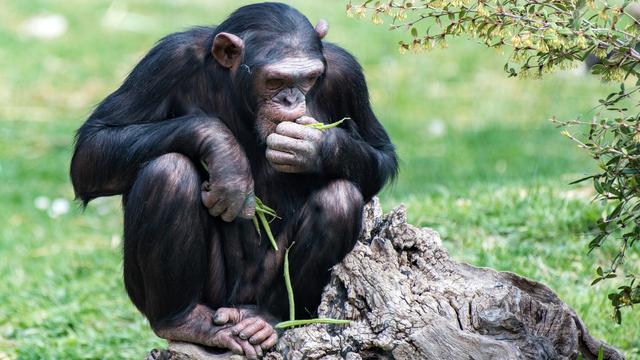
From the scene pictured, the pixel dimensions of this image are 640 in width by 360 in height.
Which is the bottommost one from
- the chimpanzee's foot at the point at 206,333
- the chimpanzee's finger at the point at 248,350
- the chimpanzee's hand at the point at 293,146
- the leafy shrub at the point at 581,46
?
the chimpanzee's foot at the point at 206,333

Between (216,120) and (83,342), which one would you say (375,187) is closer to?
(216,120)

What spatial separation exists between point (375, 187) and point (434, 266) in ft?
2.06

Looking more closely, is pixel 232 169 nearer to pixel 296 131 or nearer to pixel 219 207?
pixel 219 207

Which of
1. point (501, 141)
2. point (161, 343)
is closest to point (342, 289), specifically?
point (161, 343)

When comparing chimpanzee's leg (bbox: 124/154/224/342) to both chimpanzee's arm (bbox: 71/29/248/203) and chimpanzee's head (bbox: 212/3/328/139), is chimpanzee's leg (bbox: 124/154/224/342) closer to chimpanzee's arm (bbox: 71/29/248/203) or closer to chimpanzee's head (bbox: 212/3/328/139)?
chimpanzee's arm (bbox: 71/29/248/203)

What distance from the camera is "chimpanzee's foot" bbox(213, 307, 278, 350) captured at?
4.54 meters

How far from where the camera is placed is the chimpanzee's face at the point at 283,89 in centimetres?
474

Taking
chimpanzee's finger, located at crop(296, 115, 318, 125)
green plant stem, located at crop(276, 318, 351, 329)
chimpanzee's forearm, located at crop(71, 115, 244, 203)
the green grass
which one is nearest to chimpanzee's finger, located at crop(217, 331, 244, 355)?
green plant stem, located at crop(276, 318, 351, 329)

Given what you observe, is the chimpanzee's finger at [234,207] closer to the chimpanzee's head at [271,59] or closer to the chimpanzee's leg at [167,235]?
the chimpanzee's leg at [167,235]

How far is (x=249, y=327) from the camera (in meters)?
4.57

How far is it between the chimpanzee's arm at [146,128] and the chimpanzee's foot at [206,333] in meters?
0.71

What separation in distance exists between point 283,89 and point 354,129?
0.58 metres

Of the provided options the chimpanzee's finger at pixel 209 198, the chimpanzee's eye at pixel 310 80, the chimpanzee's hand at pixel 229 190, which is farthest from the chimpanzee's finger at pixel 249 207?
the chimpanzee's eye at pixel 310 80

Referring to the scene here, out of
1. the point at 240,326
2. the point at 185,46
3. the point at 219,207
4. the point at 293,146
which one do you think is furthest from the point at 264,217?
the point at 185,46
